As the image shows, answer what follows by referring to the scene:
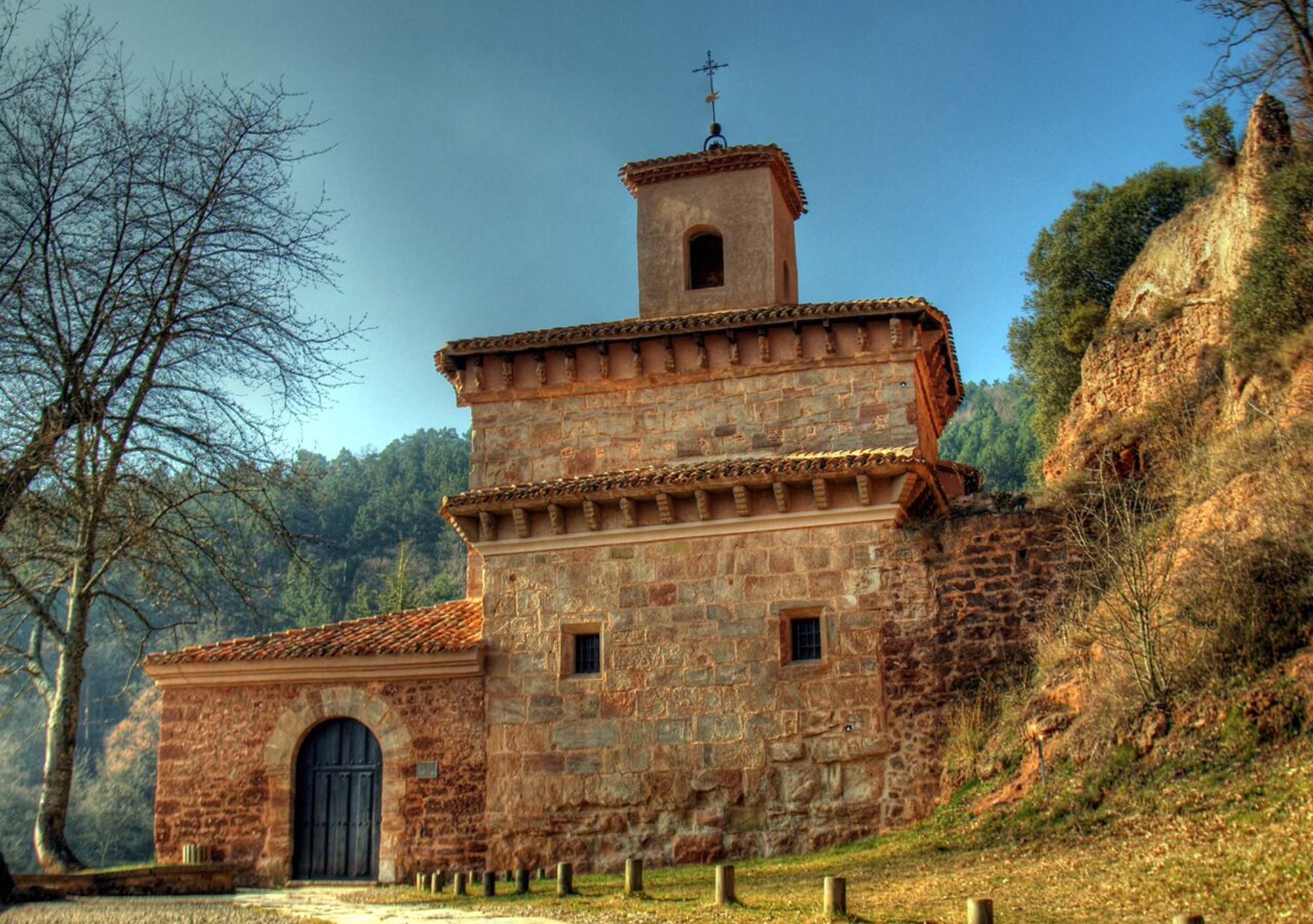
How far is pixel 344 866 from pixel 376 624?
324cm

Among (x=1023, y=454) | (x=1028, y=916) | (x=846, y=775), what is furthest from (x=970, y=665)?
(x=1023, y=454)

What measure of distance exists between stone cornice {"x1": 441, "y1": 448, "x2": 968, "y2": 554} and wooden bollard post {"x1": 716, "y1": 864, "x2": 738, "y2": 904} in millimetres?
6020

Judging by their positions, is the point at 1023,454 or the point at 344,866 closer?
the point at 344,866

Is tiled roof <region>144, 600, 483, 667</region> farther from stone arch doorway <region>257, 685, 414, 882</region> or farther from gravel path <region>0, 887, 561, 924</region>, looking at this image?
gravel path <region>0, 887, 561, 924</region>

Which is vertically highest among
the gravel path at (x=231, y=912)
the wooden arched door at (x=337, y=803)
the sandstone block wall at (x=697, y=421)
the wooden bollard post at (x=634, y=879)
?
the sandstone block wall at (x=697, y=421)

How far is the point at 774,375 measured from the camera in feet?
57.0

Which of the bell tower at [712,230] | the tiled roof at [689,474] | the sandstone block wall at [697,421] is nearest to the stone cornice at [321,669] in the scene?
the tiled roof at [689,474]

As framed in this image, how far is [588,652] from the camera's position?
16.6 meters

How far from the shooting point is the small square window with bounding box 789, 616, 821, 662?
15.7 metres

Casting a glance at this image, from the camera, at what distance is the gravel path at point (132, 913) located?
9.82m

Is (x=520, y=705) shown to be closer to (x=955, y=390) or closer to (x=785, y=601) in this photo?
(x=785, y=601)

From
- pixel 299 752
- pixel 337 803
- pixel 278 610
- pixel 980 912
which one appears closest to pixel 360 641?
pixel 299 752

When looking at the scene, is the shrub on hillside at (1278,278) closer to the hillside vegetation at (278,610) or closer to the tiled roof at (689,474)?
the tiled roof at (689,474)

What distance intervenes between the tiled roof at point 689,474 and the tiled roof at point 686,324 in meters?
1.72
